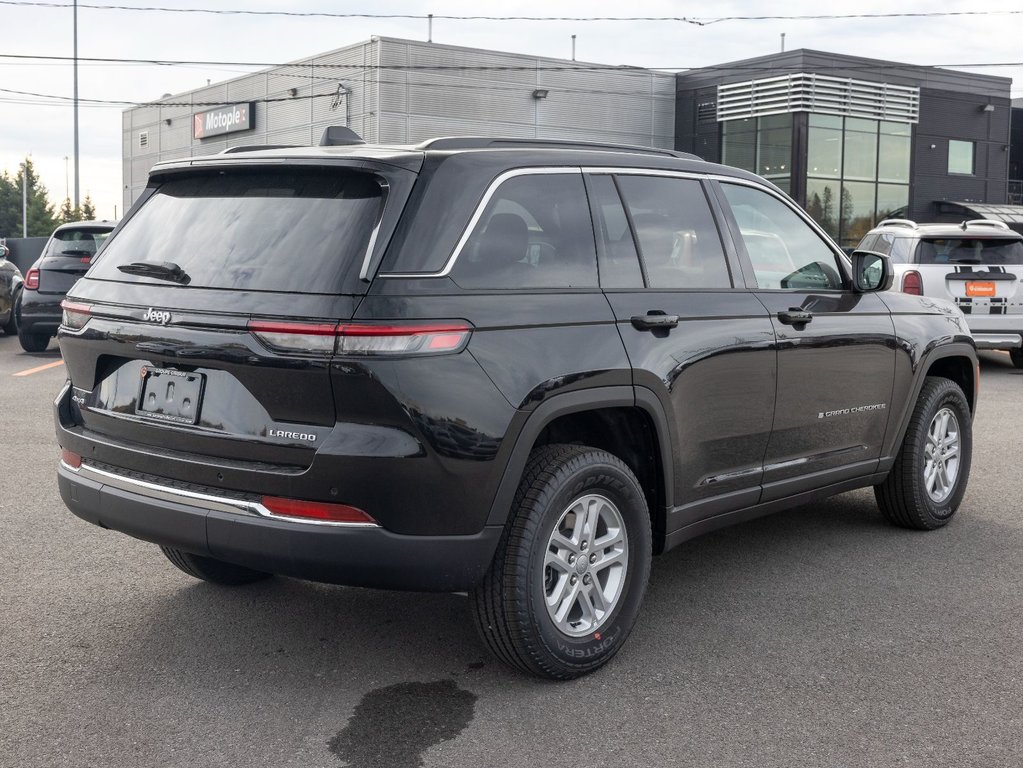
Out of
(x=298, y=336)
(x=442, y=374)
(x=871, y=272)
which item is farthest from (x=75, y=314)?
(x=871, y=272)

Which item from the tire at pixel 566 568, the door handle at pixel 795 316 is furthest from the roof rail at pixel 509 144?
the tire at pixel 566 568

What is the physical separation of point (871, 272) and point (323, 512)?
10.0 feet

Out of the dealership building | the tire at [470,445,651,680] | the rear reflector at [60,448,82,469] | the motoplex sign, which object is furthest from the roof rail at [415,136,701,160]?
the motoplex sign

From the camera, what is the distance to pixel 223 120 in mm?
46375

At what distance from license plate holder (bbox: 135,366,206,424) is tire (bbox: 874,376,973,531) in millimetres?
3621

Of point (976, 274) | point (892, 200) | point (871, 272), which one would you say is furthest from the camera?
point (892, 200)

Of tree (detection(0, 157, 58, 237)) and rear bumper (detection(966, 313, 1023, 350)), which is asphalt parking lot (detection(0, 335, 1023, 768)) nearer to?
rear bumper (detection(966, 313, 1023, 350))

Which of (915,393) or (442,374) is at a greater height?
(442,374)

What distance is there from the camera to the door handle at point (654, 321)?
4.25 metres

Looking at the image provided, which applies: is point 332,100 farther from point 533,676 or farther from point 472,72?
point 533,676

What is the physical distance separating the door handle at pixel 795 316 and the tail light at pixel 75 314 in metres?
2.65

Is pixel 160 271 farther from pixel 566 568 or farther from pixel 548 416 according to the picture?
pixel 566 568

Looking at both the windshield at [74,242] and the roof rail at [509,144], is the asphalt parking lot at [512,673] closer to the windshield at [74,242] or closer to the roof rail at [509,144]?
the roof rail at [509,144]

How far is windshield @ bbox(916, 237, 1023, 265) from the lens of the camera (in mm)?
13328
